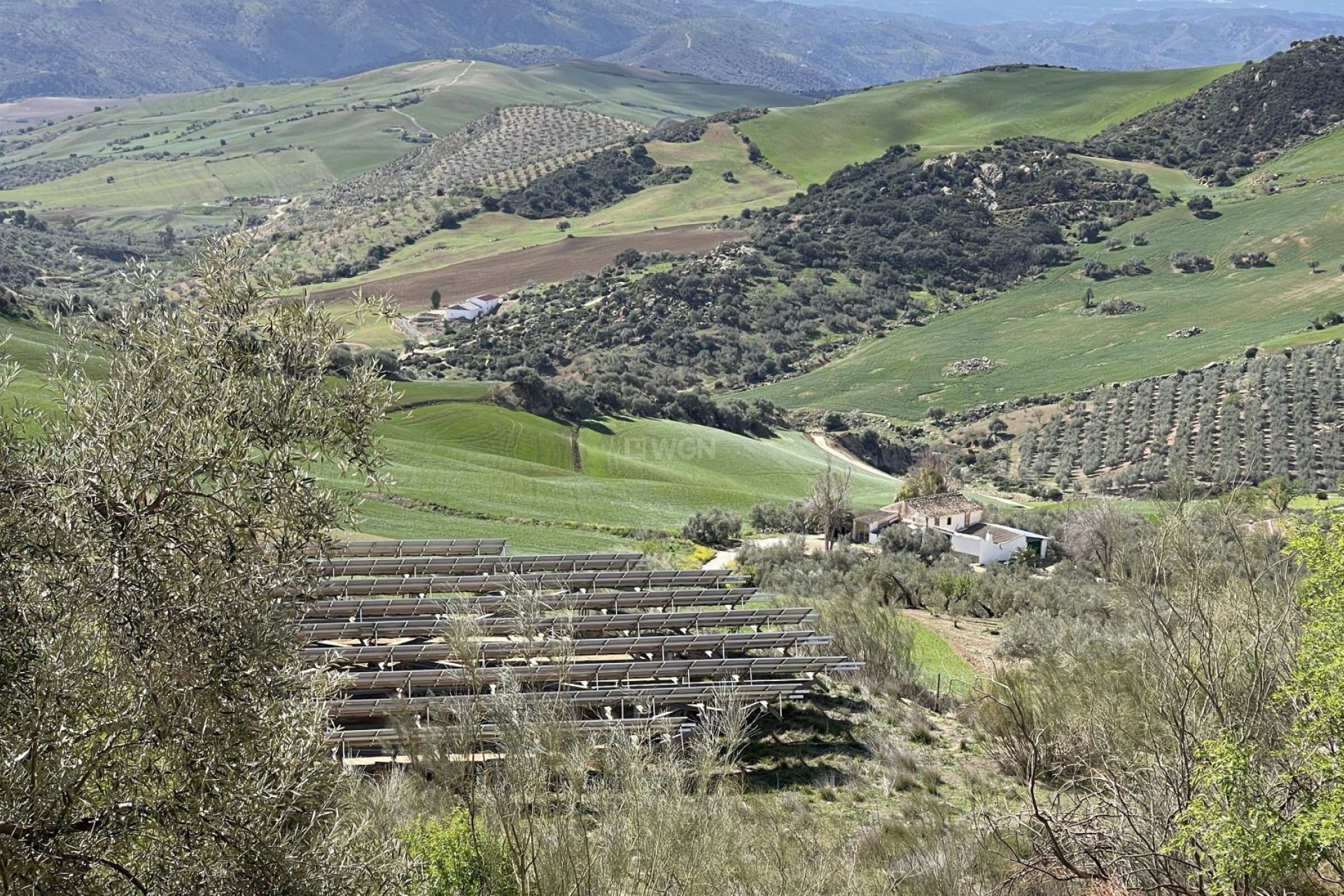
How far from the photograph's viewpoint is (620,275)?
11300cm

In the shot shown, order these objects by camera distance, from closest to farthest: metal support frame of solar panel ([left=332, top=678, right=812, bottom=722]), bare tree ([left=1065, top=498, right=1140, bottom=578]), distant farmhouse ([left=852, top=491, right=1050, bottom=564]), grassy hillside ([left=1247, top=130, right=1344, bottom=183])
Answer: metal support frame of solar panel ([left=332, top=678, right=812, bottom=722]) < bare tree ([left=1065, top=498, right=1140, bottom=578]) < distant farmhouse ([left=852, top=491, right=1050, bottom=564]) < grassy hillside ([left=1247, top=130, right=1344, bottom=183])

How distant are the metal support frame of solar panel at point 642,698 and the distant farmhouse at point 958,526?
21.0 meters

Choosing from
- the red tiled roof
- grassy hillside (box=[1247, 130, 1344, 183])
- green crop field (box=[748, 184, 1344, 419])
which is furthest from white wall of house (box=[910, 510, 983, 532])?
grassy hillside (box=[1247, 130, 1344, 183])

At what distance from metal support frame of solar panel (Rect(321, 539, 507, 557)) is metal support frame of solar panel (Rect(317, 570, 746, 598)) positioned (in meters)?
2.30

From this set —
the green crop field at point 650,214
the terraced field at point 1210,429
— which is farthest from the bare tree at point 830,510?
the green crop field at point 650,214

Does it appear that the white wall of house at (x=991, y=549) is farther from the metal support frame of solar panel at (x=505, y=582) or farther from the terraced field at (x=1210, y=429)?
the metal support frame of solar panel at (x=505, y=582)

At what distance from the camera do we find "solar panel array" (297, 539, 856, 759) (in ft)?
46.0

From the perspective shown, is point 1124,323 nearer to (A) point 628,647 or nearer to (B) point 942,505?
(B) point 942,505

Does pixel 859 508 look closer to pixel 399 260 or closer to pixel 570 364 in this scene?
pixel 570 364

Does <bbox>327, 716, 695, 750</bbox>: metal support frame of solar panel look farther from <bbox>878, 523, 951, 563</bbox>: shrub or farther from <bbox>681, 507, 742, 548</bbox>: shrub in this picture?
<bbox>878, 523, 951, 563</bbox>: shrub

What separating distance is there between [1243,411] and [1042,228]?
6362 centimetres

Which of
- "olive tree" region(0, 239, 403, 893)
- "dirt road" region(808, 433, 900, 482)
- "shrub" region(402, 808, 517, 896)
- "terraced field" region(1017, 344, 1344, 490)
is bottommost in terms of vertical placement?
"dirt road" region(808, 433, 900, 482)

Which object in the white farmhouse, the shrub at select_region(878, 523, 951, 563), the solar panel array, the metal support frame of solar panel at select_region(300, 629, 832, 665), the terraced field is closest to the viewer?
the solar panel array

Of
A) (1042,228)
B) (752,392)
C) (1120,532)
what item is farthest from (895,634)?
(1042,228)
